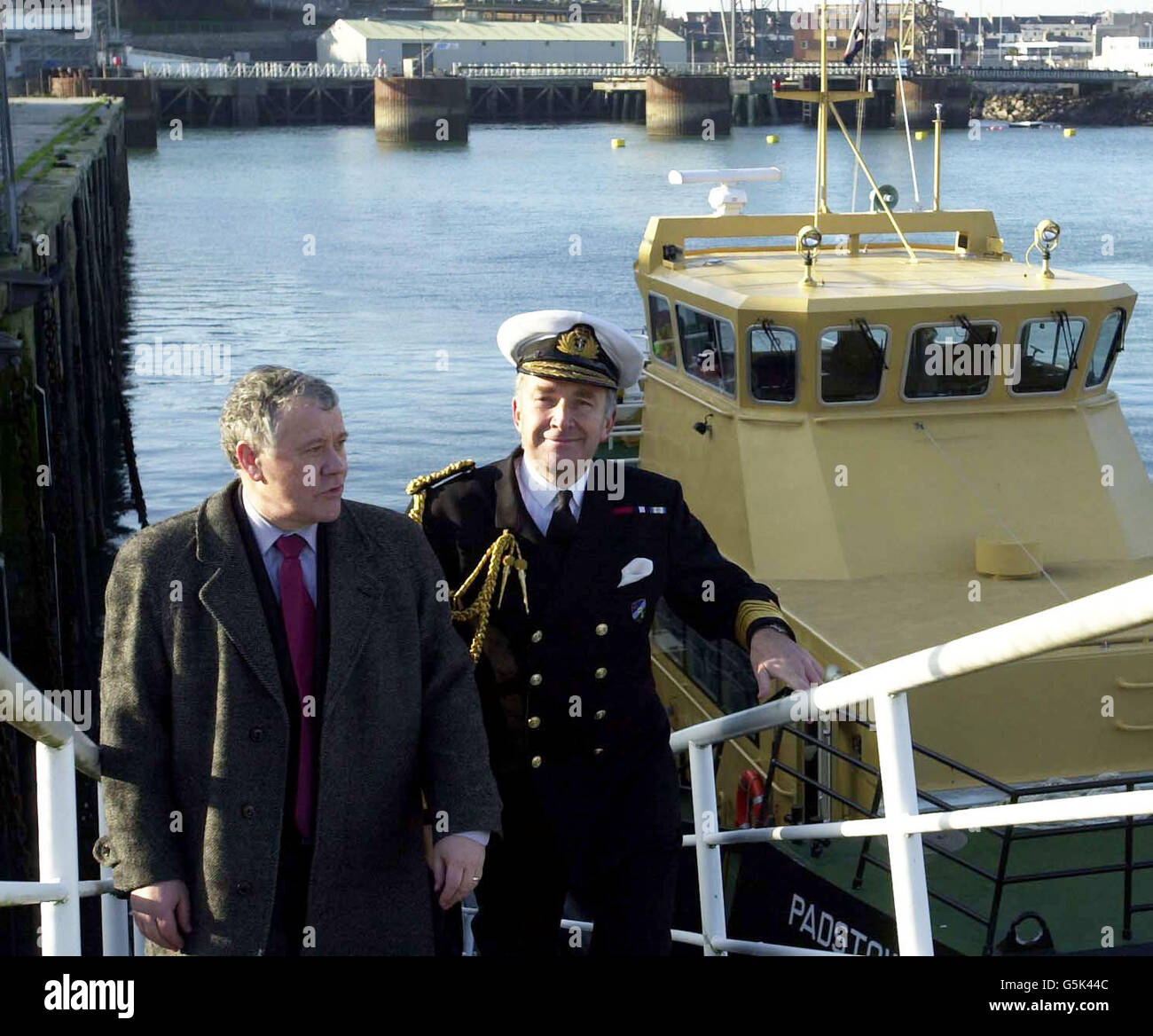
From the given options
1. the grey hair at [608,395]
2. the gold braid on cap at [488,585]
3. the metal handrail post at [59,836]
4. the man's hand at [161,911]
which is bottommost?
the man's hand at [161,911]

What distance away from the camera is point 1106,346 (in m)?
8.72

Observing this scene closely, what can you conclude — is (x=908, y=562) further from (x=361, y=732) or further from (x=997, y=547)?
(x=361, y=732)

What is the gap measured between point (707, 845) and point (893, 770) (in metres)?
1.46

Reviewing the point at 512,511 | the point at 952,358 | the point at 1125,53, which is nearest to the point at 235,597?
the point at 512,511

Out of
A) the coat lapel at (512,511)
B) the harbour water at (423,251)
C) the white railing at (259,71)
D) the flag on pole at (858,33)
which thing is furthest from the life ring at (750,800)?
the white railing at (259,71)

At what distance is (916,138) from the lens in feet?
244

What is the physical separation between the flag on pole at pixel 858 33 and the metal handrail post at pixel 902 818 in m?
9.47

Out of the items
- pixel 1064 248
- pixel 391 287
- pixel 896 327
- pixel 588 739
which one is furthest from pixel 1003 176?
pixel 588 739

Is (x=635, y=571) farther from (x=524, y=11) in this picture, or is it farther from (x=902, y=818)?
(x=524, y=11)

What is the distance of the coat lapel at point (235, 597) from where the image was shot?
2906 millimetres

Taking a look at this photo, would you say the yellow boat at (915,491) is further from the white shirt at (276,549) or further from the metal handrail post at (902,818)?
the white shirt at (276,549)

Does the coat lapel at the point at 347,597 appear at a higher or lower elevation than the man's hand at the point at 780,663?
higher

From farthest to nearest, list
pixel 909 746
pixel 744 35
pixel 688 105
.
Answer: pixel 744 35 < pixel 688 105 < pixel 909 746
